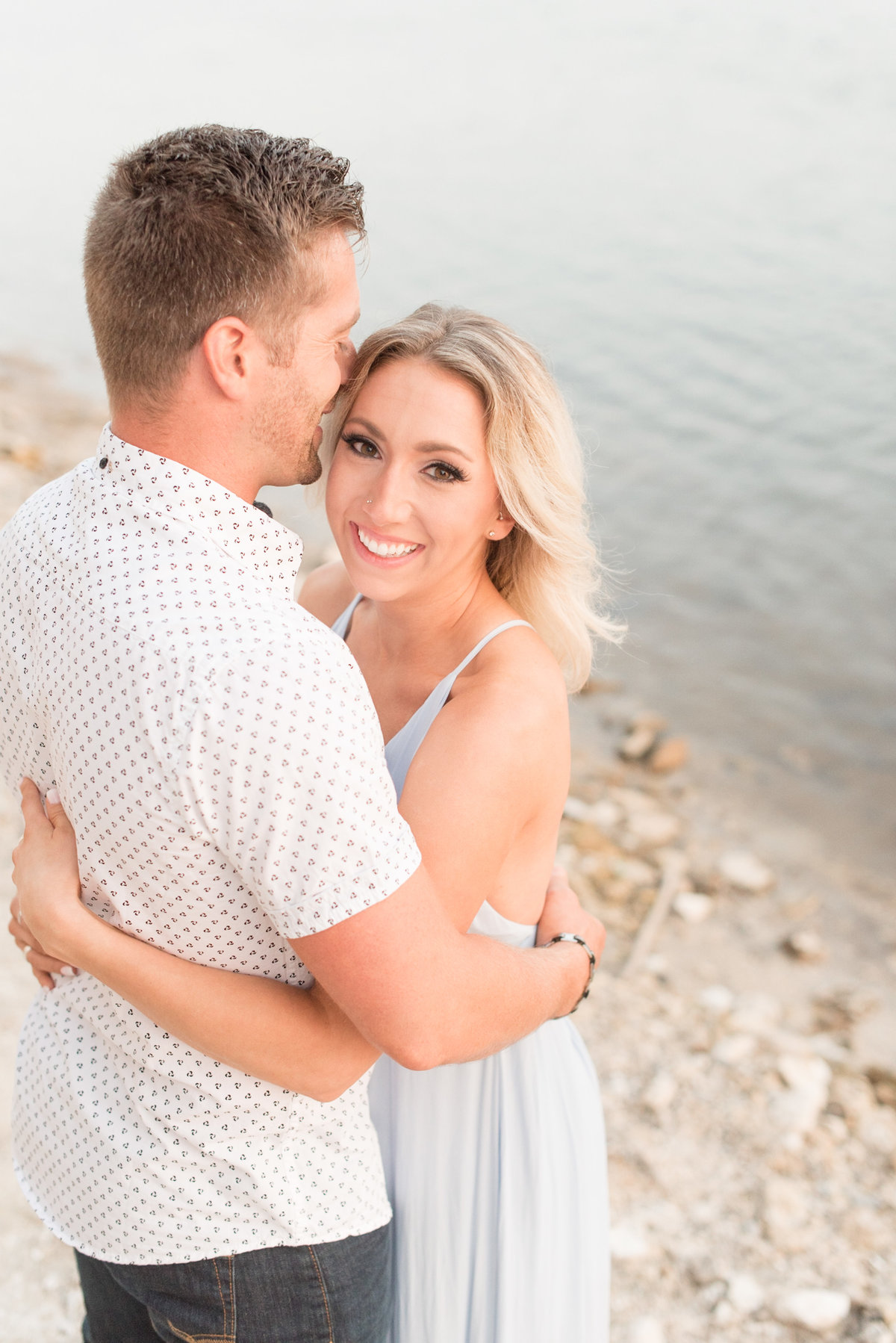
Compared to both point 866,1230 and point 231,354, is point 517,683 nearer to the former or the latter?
point 231,354

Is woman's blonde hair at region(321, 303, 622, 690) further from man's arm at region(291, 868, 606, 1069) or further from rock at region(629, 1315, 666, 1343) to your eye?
rock at region(629, 1315, 666, 1343)

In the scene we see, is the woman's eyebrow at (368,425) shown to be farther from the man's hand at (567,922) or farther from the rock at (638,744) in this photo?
the rock at (638,744)

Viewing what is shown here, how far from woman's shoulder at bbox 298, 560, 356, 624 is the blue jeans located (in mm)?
1664

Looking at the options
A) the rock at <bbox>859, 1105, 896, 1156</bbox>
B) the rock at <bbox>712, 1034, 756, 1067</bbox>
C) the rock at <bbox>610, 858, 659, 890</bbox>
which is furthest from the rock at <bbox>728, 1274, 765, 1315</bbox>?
the rock at <bbox>610, 858, 659, 890</bbox>

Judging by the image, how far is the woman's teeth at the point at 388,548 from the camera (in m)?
2.60

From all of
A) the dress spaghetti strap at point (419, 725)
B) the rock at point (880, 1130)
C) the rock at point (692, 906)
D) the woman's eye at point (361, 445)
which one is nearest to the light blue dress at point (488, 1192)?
the dress spaghetti strap at point (419, 725)

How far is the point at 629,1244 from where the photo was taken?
143 inches

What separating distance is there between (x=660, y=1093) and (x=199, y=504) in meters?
3.35

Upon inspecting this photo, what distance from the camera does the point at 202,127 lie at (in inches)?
69.9

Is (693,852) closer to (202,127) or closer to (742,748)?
(742,748)

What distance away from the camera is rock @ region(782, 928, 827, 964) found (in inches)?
218

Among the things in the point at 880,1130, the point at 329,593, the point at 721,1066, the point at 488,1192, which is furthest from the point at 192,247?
the point at 880,1130

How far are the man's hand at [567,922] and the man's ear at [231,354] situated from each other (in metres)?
1.38

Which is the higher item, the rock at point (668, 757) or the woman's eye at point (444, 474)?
the woman's eye at point (444, 474)
